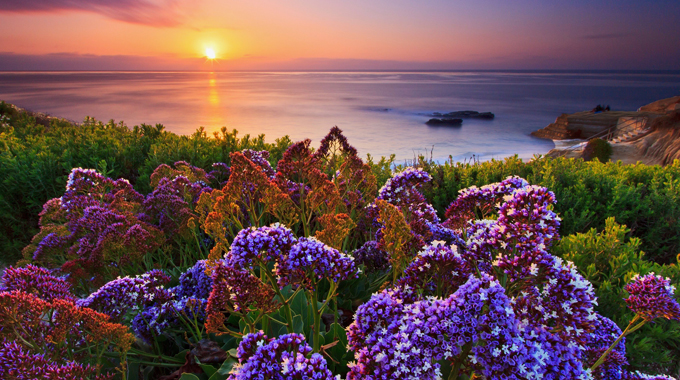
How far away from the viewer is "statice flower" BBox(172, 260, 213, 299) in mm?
2803

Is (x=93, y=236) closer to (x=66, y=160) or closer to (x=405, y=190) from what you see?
(x=405, y=190)

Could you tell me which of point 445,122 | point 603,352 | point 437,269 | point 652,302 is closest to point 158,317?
point 437,269

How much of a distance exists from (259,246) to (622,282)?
358cm

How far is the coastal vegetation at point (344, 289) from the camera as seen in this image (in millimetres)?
1343

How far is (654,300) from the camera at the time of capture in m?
1.68

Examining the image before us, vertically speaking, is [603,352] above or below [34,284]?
below

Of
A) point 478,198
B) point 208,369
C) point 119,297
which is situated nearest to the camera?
point 208,369

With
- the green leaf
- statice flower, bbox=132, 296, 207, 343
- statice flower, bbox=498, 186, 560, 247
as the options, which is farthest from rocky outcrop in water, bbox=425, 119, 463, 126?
the green leaf

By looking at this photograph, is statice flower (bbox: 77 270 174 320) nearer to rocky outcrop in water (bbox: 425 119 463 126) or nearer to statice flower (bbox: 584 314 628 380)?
statice flower (bbox: 584 314 628 380)

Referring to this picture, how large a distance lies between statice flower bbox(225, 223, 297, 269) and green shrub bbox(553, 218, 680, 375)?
2.90 metres

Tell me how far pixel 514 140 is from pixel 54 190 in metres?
49.1

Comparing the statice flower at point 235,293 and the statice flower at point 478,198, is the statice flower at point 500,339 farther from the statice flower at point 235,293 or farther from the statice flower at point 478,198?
the statice flower at point 478,198

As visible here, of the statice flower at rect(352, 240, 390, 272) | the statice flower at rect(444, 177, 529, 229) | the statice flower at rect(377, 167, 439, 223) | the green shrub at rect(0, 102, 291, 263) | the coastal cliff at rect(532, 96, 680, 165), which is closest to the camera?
the statice flower at rect(444, 177, 529, 229)

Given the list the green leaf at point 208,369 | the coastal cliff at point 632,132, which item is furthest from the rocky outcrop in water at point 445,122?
the green leaf at point 208,369
